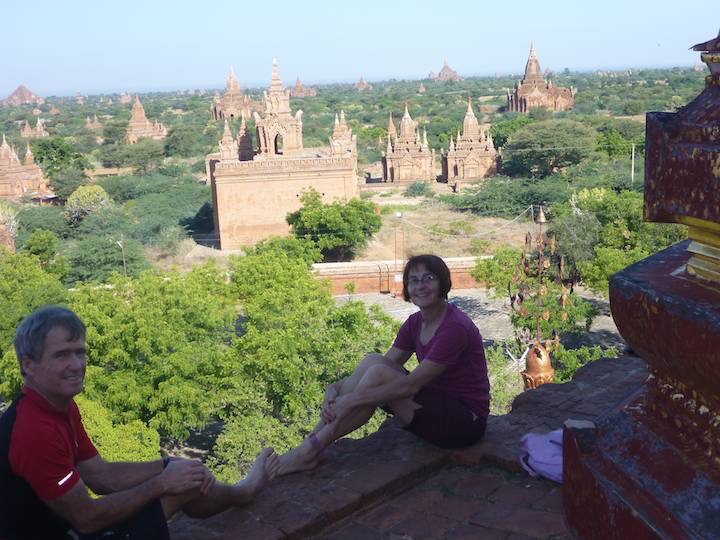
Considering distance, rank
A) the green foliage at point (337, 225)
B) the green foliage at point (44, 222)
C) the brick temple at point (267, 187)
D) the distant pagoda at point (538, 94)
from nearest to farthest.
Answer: the green foliage at point (337, 225)
the brick temple at point (267, 187)
the green foliage at point (44, 222)
the distant pagoda at point (538, 94)

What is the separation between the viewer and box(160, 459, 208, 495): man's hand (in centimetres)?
281

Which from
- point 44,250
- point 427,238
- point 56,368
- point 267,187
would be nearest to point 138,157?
point 267,187

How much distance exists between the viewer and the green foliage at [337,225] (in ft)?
83.4

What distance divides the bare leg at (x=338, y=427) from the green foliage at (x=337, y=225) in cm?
2152

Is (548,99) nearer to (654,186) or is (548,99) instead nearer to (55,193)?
(55,193)

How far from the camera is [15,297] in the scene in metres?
15.2

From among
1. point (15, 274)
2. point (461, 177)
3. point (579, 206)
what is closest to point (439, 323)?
point (15, 274)

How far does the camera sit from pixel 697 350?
1.82 metres

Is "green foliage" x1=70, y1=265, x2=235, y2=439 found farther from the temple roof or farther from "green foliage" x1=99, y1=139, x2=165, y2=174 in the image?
the temple roof

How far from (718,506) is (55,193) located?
4470cm

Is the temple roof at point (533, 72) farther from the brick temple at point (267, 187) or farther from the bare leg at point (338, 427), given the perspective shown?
the bare leg at point (338, 427)

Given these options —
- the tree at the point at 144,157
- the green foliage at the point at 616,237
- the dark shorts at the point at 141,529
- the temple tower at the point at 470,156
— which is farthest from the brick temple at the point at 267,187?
the tree at the point at 144,157

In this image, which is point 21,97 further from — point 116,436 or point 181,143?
point 116,436

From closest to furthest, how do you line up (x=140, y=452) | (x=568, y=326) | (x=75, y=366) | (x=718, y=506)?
1. (x=718, y=506)
2. (x=75, y=366)
3. (x=140, y=452)
4. (x=568, y=326)
